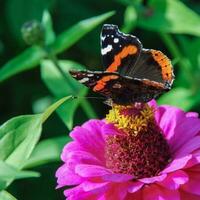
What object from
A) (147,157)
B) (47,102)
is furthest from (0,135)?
(47,102)

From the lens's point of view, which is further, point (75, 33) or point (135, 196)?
point (75, 33)

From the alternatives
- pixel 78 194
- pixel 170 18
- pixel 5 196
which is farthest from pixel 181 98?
pixel 5 196

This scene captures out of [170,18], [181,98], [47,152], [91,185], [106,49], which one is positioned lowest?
[181,98]

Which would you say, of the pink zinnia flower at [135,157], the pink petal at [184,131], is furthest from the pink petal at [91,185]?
the pink petal at [184,131]

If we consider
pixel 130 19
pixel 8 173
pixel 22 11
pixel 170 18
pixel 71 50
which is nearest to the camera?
pixel 8 173

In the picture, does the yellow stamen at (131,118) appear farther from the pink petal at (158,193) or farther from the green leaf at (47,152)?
the green leaf at (47,152)

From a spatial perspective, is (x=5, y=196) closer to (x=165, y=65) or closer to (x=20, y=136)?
(x=20, y=136)

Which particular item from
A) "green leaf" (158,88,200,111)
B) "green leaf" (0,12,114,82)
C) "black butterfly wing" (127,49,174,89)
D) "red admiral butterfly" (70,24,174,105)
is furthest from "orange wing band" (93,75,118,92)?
"green leaf" (158,88,200,111)
